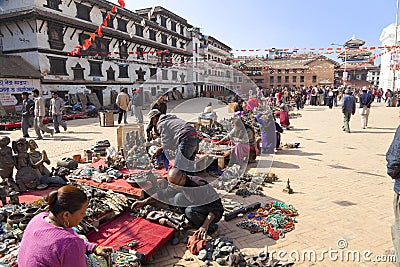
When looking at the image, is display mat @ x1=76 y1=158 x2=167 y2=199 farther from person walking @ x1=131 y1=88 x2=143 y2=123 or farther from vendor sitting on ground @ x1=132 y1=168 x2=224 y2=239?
person walking @ x1=131 y1=88 x2=143 y2=123

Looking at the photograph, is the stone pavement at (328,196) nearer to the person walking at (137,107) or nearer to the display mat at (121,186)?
the display mat at (121,186)

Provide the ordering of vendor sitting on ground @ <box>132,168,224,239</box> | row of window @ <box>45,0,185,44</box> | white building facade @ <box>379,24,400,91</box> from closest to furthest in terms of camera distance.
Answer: vendor sitting on ground @ <box>132,168,224,239</box> → row of window @ <box>45,0,185,44</box> → white building facade @ <box>379,24,400,91</box>

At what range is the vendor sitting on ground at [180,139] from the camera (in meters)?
4.72

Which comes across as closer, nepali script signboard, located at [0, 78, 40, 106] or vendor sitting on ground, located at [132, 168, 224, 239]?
vendor sitting on ground, located at [132, 168, 224, 239]

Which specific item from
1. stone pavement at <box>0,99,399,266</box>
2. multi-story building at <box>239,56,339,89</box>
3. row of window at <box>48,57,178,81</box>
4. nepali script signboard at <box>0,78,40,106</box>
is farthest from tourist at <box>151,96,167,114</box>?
multi-story building at <box>239,56,339,89</box>

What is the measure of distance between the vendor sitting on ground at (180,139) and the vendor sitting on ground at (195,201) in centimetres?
40

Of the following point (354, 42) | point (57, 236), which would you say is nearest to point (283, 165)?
point (57, 236)

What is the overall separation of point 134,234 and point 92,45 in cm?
2399

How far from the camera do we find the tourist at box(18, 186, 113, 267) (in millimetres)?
1935

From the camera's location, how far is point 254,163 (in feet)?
26.1

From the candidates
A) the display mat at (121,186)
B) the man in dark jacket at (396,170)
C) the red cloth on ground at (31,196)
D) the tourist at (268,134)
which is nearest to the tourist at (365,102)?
the tourist at (268,134)

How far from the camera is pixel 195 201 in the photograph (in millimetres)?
4137

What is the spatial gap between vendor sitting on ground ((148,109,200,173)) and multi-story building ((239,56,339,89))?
4450 cm

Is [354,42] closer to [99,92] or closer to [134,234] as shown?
[99,92]
